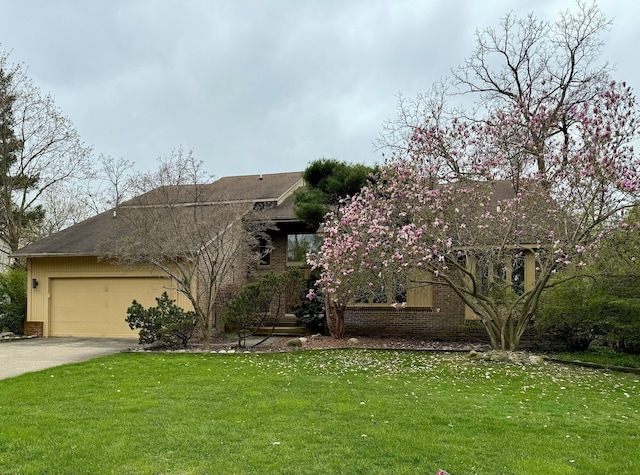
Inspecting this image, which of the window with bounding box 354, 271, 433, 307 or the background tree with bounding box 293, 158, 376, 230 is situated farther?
the background tree with bounding box 293, 158, 376, 230

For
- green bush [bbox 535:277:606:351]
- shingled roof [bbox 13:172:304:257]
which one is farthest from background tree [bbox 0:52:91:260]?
green bush [bbox 535:277:606:351]

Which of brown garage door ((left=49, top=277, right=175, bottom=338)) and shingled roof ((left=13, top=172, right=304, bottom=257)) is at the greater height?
shingled roof ((left=13, top=172, right=304, bottom=257))

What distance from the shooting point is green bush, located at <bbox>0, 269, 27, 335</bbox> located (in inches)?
608

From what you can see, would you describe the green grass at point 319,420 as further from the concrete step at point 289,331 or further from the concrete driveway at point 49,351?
the concrete step at point 289,331

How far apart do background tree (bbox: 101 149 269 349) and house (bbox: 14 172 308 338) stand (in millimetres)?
1877

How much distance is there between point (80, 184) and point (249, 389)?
1695cm

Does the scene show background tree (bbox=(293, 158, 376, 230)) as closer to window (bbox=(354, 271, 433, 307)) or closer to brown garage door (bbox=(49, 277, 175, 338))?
window (bbox=(354, 271, 433, 307))

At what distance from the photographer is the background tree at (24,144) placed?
749 inches

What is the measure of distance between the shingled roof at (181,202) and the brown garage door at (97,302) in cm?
105

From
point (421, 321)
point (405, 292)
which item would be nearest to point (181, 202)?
point (405, 292)

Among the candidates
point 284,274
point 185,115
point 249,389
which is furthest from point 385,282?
point 185,115

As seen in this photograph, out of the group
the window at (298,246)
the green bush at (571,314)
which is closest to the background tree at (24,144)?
the window at (298,246)

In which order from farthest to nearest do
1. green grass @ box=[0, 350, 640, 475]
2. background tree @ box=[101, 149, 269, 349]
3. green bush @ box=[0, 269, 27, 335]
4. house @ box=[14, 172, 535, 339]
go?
green bush @ box=[0, 269, 27, 335] → house @ box=[14, 172, 535, 339] → background tree @ box=[101, 149, 269, 349] → green grass @ box=[0, 350, 640, 475]

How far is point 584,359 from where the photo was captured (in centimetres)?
1036
